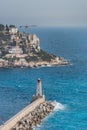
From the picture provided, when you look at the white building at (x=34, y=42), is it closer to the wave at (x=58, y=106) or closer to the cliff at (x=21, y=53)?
the cliff at (x=21, y=53)

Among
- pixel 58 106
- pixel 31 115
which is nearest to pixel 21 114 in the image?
pixel 31 115

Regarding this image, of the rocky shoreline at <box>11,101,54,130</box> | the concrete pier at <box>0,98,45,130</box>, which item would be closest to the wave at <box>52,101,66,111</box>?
the rocky shoreline at <box>11,101,54,130</box>

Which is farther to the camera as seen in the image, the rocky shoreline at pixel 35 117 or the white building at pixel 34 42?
the white building at pixel 34 42

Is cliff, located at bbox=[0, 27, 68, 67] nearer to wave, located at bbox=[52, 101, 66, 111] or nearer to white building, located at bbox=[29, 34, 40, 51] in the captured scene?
white building, located at bbox=[29, 34, 40, 51]

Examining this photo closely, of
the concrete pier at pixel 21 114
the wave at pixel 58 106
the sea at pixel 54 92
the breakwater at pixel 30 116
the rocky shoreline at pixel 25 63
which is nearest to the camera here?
the concrete pier at pixel 21 114

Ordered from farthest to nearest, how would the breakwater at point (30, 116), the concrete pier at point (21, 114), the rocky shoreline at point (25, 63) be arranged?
1. the rocky shoreline at point (25, 63)
2. the breakwater at point (30, 116)
3. the concrete pier at point (21, 114)

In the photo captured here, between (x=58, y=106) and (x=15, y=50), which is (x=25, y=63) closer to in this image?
(x=15, y=50)

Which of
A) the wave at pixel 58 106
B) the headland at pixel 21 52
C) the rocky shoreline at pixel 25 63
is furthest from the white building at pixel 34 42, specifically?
the wave at pixel 58 106
